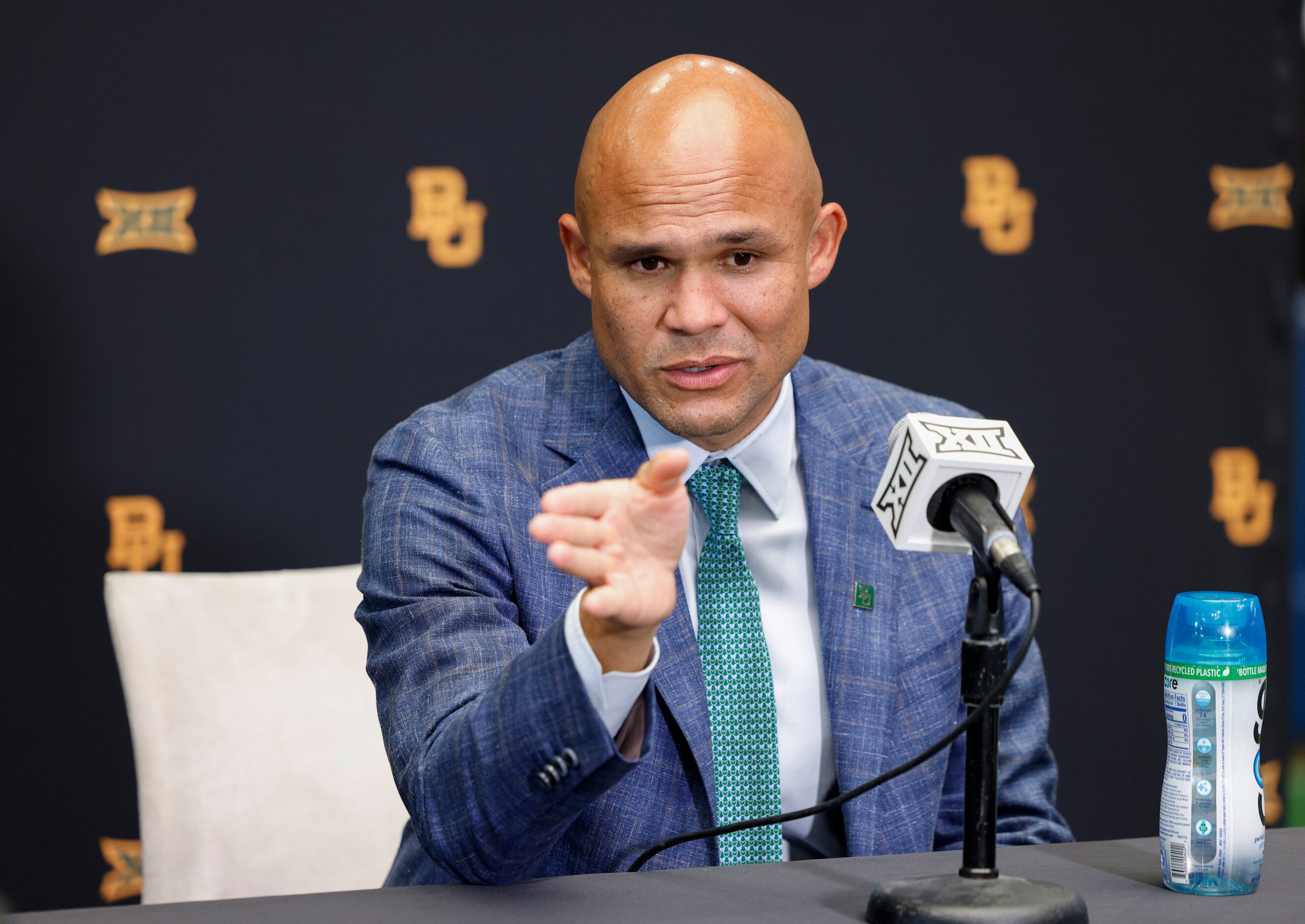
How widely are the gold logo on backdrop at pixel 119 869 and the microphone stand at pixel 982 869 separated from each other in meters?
1.65

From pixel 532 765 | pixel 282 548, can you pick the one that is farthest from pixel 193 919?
pixel 282 548

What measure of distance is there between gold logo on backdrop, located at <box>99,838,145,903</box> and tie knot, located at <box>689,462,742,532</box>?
131cm

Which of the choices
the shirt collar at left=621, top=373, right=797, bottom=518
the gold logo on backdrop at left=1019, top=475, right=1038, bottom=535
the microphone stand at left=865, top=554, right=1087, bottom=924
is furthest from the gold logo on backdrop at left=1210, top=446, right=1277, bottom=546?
the microphone stand at left=865, top=554, right=1087, bottom=924

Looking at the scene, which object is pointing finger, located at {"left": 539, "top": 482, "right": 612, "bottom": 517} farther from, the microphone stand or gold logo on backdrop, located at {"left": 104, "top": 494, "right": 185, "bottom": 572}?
gold logo on backdrop, located at {"left": 104, "top": 494, "right": 185, "bottom": 572}

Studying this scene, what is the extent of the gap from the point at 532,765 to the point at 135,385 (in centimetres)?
140

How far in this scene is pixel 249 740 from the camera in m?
1.55

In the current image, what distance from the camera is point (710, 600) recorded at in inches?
52.8

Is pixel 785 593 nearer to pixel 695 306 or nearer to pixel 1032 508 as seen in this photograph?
pixel 695 306

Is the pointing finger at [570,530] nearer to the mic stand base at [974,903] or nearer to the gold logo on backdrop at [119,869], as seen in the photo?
the mic stand base at [974,903]

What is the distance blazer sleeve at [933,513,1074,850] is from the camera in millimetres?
1349

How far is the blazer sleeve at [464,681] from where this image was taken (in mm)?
922

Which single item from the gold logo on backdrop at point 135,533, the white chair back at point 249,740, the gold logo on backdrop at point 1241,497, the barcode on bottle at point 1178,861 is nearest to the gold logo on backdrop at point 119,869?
the gold logo on backdrop at point 135,533

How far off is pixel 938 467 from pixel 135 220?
5.35 feet

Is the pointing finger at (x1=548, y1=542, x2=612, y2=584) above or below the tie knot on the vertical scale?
below
